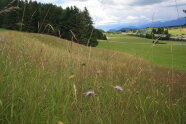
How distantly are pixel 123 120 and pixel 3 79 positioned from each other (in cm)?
131

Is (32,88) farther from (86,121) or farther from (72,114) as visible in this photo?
(86,121)

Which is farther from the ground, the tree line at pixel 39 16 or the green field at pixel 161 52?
→ the tree line at pixel 39 16

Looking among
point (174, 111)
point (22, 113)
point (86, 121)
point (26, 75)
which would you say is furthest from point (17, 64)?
point (174, 111)

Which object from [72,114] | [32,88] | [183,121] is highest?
[32,88]

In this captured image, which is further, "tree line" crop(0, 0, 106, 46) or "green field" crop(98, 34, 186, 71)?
"green field" crop(98, 34, 186, 71)

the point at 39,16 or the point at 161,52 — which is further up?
the point at 39,16

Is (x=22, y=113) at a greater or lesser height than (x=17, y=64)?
lesser

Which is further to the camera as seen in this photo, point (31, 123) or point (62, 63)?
point (62, 63)

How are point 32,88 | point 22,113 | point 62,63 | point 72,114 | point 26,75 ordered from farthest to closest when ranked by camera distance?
point 62,63, point 26,75, point 32,88, point 72,114, point 22,113

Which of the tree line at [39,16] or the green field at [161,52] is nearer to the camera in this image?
the tree line at [39,16]

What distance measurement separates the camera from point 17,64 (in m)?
2.99

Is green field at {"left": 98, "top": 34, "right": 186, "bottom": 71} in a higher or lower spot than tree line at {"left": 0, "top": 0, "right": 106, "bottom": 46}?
lower

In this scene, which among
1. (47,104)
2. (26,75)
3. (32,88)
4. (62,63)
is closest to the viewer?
(47,104)

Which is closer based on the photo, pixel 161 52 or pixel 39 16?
pixel 39 16
